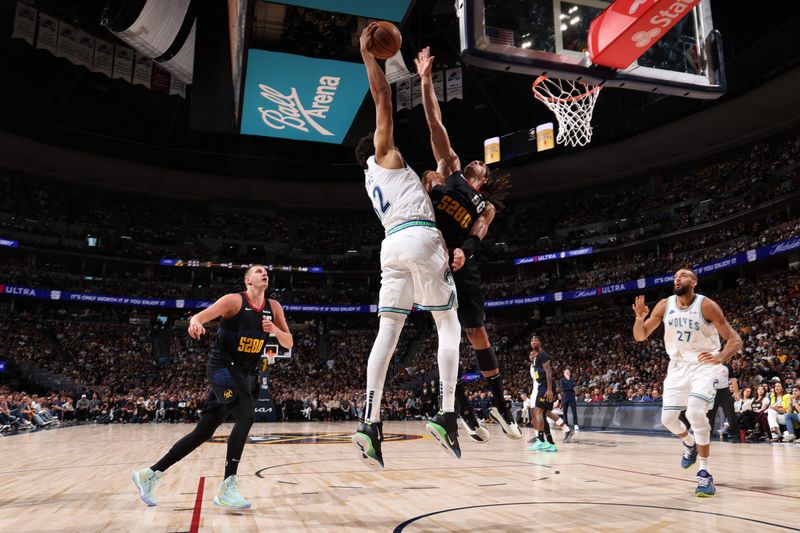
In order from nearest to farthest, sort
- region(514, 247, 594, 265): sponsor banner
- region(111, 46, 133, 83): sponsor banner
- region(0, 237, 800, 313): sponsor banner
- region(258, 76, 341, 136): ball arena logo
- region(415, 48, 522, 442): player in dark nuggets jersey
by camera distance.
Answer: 1. region(415, 48, 522, 442): player in dark nuggets jersey
2. region(258, 76, 341, 136): ball arena logo
3. region(111, 46, 133, 83): sponsor banner
4. region(0, 237, 800, 313): sponsor banner
5. region(514, 247, 594, 265): sponsor banner

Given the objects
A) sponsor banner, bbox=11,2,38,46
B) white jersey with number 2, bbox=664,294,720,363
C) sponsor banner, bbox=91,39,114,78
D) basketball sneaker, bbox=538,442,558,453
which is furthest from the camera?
sponsor banner, bbox=91,39,114,78

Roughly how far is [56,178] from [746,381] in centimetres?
3678

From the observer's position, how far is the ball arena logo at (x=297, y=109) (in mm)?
14758

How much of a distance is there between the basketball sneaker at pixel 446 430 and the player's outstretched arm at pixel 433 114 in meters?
2.06

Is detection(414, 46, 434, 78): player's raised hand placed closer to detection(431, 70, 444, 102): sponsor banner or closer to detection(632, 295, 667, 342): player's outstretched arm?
detection(632, 295, 667, 342): player's outstretched arm

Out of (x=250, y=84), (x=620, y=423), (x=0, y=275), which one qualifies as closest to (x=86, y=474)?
(x=250, y=84)

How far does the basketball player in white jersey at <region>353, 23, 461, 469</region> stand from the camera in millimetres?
4152

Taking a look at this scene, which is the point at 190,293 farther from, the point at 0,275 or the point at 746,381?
the point at 746,381

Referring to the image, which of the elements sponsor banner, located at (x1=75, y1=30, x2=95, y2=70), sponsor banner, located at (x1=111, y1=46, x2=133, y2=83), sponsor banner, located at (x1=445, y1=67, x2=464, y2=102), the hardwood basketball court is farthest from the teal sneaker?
sponsor banner, located at (x1=75, y1=30, x2=95, y2=70)

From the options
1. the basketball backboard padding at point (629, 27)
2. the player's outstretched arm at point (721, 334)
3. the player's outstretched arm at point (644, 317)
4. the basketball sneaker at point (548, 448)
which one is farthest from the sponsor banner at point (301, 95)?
the player's outstretched arm at point (721, 334)

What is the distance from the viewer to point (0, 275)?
29797 millimetres

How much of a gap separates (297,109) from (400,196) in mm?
12604

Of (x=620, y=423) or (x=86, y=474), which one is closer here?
(x=86, y=474)

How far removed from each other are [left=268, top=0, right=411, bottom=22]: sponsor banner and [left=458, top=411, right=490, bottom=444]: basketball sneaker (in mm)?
9942
